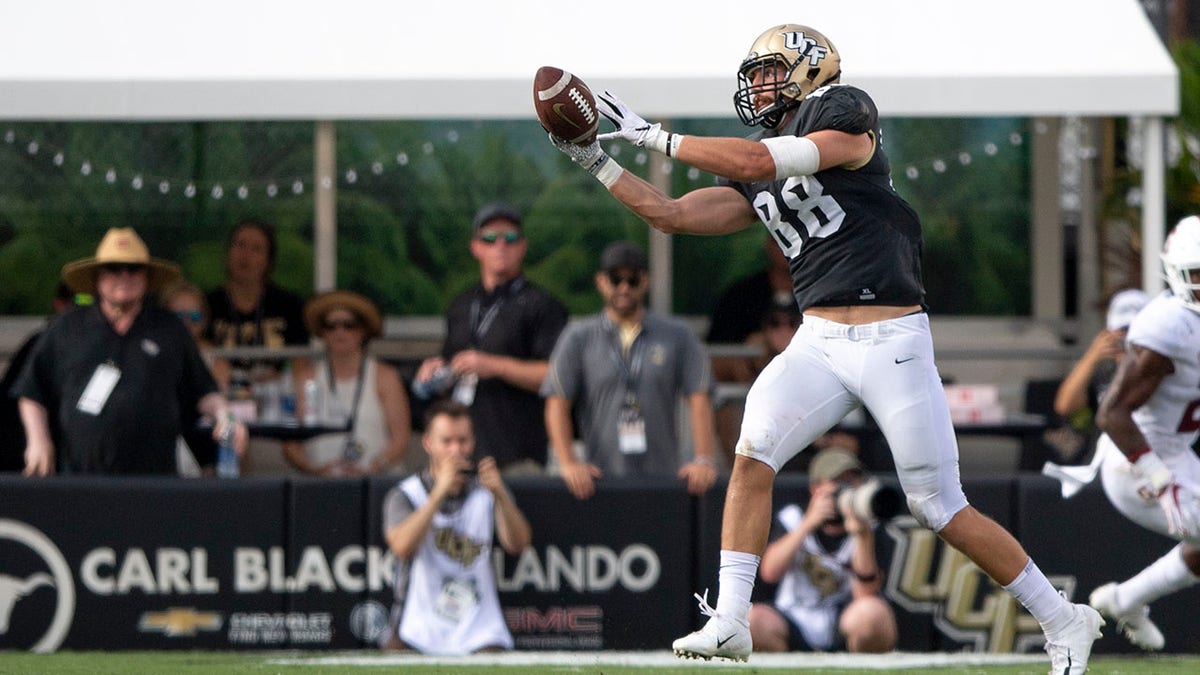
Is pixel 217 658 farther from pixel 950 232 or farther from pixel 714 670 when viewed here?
pixel 950 232

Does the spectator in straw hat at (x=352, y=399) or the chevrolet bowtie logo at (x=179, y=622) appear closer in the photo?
the chevrolet bowtie logo at (x=179, y=622)

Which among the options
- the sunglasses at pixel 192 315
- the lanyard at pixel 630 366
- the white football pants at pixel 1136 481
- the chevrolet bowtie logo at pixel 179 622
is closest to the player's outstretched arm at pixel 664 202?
the white football pants at pixel 1136 481

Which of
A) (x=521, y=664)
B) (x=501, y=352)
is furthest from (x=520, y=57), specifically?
(x=521, y=664)

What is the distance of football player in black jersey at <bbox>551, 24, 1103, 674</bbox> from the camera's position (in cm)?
552

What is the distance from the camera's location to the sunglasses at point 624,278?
29.6ft

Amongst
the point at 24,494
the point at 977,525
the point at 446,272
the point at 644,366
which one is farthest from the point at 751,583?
the point at 446,272

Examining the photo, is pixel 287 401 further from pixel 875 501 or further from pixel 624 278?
pixel 875 501

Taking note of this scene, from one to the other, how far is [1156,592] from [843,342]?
2680 mm

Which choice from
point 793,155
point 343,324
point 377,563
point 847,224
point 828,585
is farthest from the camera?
point 343,324

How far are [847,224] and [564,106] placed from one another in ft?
3.29

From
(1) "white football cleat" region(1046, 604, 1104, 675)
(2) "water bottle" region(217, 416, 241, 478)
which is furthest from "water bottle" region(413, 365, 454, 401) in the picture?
(1) "white football cleat" region(1046, 604, 1104, 675)

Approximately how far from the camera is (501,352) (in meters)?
9.31

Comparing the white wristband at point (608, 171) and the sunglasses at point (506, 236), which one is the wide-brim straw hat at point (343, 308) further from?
the white wristband at point (608, 171)

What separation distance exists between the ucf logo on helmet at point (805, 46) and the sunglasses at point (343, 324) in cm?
485
